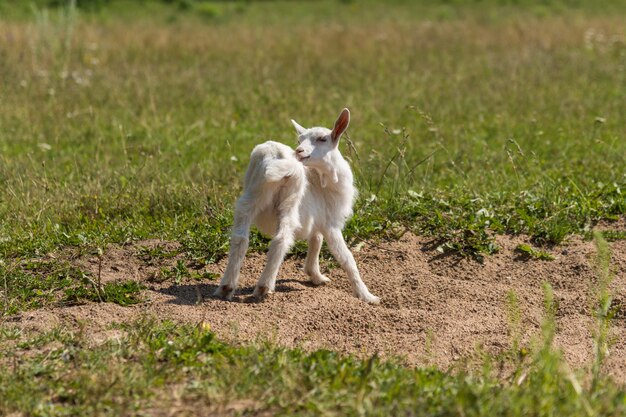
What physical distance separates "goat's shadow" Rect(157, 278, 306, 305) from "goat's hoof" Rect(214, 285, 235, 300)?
3 cm

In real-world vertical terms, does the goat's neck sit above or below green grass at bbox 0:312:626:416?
above

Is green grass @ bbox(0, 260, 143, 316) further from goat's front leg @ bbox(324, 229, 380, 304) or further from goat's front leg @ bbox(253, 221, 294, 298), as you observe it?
goat's front leg @ bbox(324, 229, 380, 304)

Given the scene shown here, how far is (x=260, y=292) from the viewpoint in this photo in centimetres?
574

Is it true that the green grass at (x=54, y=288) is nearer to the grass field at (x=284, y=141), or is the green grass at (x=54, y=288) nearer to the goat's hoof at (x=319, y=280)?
the grass field at (x=284, y=141)

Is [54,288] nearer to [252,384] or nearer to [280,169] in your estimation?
[280,169]

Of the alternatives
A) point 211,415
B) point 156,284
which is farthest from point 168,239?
point 211,415

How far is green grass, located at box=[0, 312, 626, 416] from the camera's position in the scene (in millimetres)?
3918

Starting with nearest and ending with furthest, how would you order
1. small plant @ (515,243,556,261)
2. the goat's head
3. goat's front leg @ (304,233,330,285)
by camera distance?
the goat's head
goat's front leg @ (304,233,330,285)
small plant @ (515,243,556,261)

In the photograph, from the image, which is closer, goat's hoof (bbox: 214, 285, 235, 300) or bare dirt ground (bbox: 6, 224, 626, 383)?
bare dirt ground (bbox: 6, 224, 626, 383)

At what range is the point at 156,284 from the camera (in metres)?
6.15

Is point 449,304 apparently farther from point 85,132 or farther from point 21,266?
point 85,132

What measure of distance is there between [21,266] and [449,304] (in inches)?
117

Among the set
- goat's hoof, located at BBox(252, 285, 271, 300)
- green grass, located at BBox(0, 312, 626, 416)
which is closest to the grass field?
green grass, located at BBox(0, 312, 626, 416)

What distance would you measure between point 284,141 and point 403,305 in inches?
153
